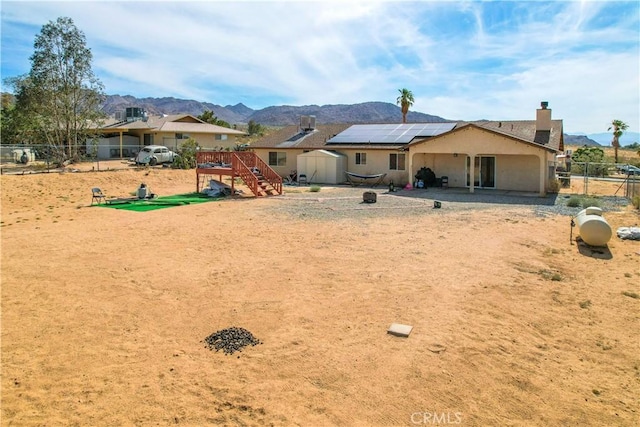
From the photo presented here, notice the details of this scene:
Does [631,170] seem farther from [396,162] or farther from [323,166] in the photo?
[323,166]

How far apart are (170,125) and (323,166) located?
72.4 ft

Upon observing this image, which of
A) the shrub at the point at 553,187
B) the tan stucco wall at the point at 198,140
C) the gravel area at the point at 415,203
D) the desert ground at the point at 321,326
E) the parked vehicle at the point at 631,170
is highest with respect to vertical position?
the tan stucco wall at the point at 198,140

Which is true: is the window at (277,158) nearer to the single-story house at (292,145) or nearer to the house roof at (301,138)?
the single-story house at (292,145)

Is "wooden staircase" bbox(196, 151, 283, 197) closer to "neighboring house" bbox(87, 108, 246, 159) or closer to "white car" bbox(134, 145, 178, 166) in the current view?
"white car" bbox(134, 145, 178, 166)

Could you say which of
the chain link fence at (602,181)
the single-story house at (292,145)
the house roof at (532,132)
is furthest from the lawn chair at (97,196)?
the chain link fence at (602,181)

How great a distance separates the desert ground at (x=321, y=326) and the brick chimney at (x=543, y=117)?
14.5m

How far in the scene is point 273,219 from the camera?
16.2 m

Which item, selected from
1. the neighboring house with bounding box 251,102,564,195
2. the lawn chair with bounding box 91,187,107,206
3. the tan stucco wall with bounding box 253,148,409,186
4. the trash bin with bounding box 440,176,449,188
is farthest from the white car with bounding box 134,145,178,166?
the trash bin with bounding box 440,176,449,188

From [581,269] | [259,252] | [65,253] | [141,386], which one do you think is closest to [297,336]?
[141,386]

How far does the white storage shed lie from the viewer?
30.1 m

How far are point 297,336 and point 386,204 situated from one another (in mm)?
13998

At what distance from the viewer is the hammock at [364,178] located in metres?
29.0

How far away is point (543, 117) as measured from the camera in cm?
→ 2609

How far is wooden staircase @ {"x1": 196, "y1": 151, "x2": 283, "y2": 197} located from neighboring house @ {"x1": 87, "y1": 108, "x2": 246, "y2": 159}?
17009 millimetres
